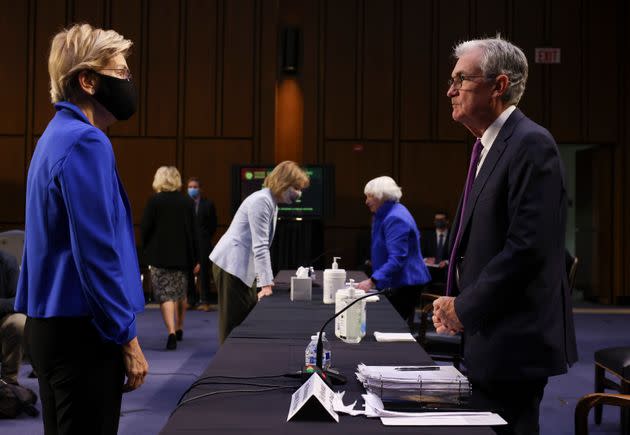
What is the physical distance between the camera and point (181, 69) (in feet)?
31.0

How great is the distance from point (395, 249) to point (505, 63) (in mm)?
2853

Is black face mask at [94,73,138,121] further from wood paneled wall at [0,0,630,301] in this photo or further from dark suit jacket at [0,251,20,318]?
wood paneled wall at [0,0,630,301]

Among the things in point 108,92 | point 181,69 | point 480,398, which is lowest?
point 480,398

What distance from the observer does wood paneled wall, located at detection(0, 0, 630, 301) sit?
9383 millimetres

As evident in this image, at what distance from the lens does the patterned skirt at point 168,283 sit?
5930 mm

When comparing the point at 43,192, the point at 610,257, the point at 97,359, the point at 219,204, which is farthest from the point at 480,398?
the point at 610,257

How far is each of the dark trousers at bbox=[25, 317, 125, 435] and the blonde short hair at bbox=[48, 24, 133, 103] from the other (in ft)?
1.83

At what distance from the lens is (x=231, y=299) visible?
4.36m

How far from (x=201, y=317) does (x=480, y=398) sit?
20.8 ft

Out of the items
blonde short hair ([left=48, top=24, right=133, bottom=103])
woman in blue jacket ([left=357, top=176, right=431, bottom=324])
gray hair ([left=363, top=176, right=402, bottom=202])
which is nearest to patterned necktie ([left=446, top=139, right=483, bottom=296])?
blonde short hair ([left=48, top=24, right=133, bottom=103])

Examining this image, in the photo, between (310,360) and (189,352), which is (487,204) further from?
(189,352)

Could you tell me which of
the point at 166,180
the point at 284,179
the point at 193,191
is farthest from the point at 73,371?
the point at 193,191

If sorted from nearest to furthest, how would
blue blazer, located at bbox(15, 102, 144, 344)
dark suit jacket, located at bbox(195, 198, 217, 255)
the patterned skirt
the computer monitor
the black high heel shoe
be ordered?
blue blazer, located at bbox(15, 102, 144, 344), the black high heel shoe, the patterned skirt, the computer monitor, dark suit jacket, located at bbox(195, 198, 217, 255)

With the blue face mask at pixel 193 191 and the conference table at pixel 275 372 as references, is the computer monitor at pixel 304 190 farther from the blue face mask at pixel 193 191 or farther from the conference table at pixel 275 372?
the conference table at pixel 275 372
